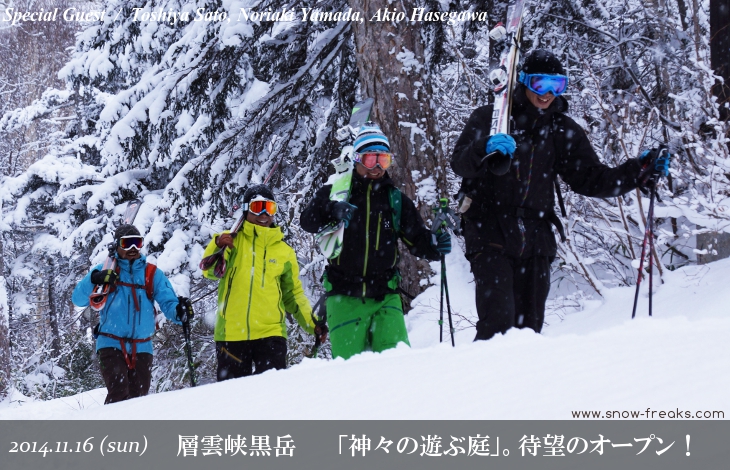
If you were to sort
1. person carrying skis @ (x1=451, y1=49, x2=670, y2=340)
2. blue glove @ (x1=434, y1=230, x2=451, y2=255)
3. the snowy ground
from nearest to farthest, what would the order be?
the snowy ground < person carrying skis @ (x1=451, y1=49, x2=670, y2=340) < blue glove @ (x1=434, y1=230, x2=451, y2=255)

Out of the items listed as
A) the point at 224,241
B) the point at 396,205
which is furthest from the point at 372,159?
the point at 224,241

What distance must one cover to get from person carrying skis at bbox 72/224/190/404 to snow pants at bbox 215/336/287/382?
37.6 inches

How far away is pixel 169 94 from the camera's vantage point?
8727 mm

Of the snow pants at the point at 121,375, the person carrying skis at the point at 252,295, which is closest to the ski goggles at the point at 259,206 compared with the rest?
the person carrying skis at the point at 252,295

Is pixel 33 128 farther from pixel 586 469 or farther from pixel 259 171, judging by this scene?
pixel 586 469

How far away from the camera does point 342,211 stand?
406 centimetres

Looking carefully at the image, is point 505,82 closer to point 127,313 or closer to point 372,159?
point 372,159

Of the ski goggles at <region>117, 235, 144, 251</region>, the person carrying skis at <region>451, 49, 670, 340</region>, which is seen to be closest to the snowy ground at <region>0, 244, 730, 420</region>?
the person carrying skis at <region>451, 49, 670, 340</region>

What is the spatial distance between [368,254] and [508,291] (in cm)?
102

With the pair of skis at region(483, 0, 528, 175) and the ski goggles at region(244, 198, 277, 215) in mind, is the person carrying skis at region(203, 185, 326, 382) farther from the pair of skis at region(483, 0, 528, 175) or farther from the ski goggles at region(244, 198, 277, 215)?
the pair of skis at region(483, 0, 528, 175)

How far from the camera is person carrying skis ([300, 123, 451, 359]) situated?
431cm

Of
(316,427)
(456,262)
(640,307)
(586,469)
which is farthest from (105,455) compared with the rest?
(456,262)

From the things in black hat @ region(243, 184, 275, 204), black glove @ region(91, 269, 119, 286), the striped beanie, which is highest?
the striped beanie

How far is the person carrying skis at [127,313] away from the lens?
5.36 metres
